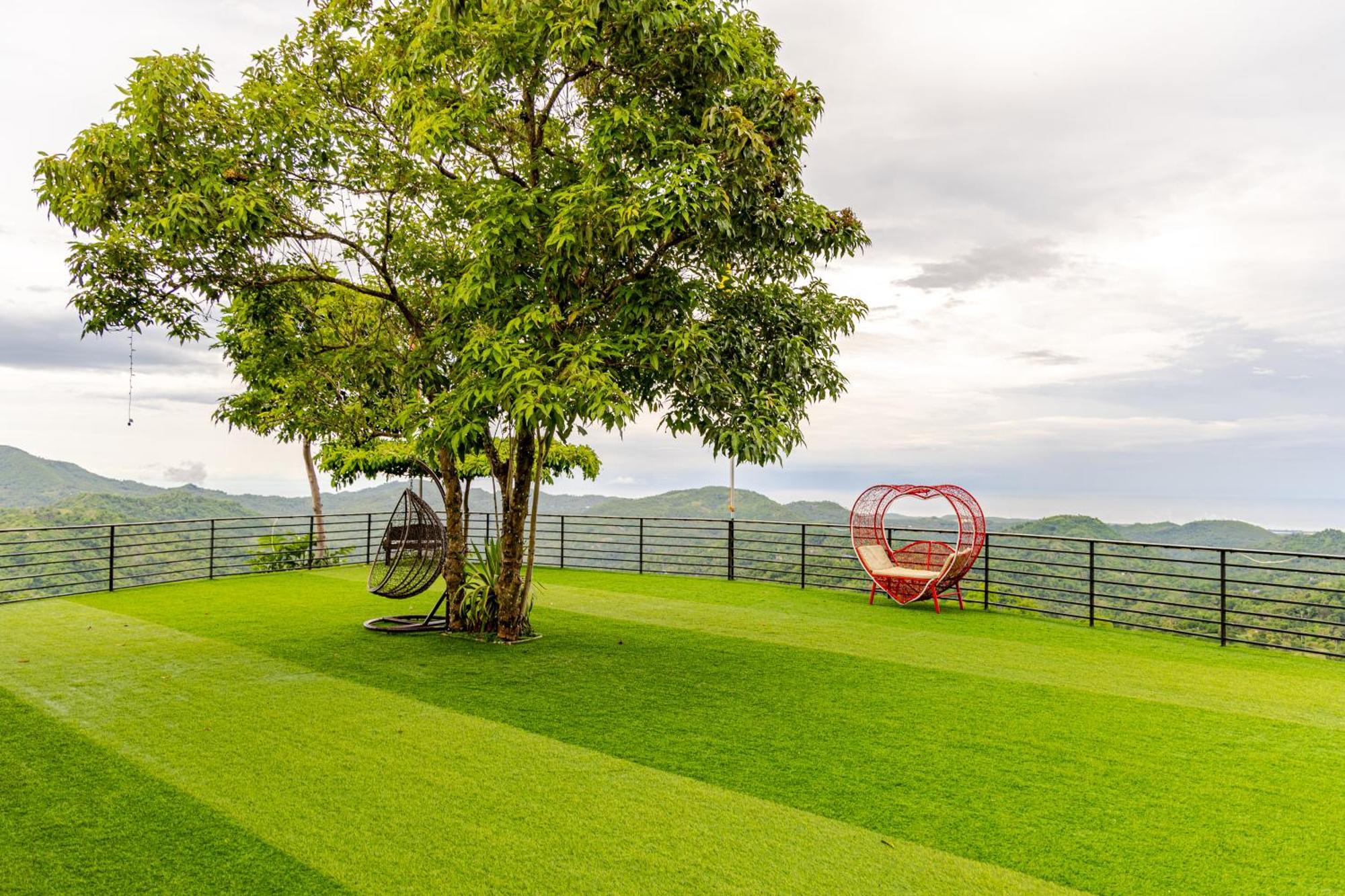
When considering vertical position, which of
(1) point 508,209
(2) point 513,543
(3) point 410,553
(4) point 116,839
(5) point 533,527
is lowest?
(4) point 116,839

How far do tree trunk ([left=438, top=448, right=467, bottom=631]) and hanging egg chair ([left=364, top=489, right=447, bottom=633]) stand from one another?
174 millimetres

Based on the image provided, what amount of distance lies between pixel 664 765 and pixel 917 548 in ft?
22.4

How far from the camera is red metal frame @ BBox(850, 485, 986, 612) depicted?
8.99 m

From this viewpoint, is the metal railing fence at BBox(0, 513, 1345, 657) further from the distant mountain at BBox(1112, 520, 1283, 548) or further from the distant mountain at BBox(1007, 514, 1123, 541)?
the distant mountain at BBox(1112, 520, 1283, 548)

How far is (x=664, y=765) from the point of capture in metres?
3.96

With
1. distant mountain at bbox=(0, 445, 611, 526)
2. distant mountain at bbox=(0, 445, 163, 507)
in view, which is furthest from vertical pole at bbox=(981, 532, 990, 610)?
distant mountain at bbox=(0, 445, 163, 507)

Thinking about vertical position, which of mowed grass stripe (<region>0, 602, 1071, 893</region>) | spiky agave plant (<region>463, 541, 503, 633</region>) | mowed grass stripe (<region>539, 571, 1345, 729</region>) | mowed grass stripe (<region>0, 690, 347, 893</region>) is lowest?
mowed grass stripe (<region>0, 690, 347, 893</region>)

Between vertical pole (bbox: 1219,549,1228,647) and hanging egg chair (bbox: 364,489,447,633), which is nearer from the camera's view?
hanging egg chair (bbox: 364,489,447,633)

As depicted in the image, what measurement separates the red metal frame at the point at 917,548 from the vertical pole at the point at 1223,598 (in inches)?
87.5

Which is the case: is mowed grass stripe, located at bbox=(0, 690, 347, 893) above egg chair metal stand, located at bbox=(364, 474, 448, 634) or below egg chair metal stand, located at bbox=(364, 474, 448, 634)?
below

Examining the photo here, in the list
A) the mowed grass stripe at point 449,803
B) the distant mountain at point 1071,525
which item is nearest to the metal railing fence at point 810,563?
the distant mountain at point 1071,525

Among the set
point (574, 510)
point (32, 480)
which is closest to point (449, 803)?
point (574, 510)

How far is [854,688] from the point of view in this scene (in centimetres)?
550

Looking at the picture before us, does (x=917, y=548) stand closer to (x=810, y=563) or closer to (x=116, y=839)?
(x=810, y=563)
